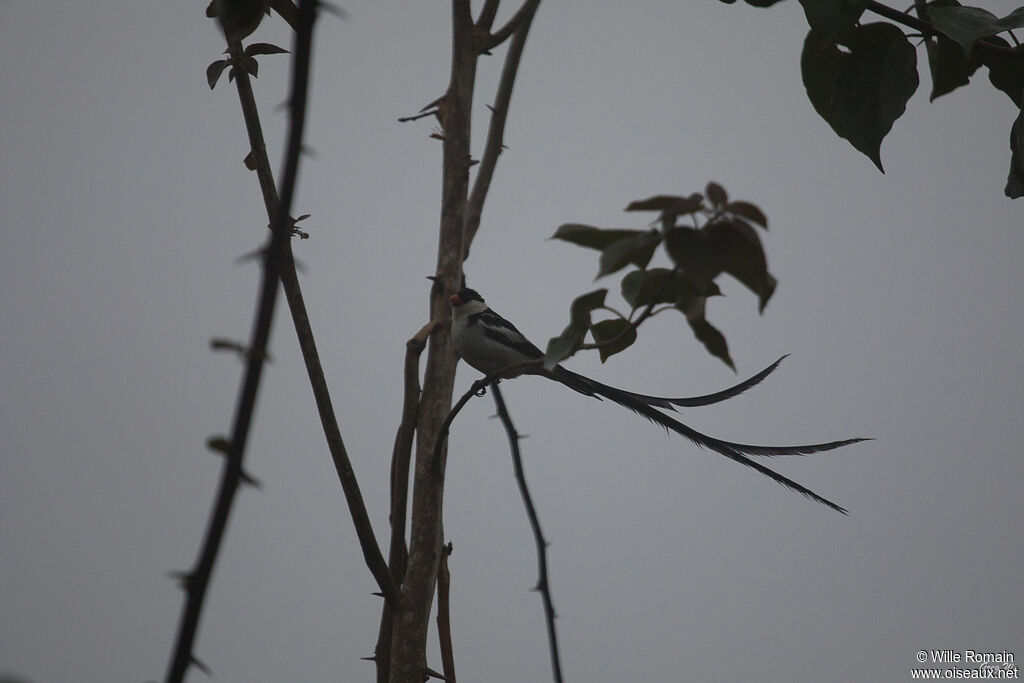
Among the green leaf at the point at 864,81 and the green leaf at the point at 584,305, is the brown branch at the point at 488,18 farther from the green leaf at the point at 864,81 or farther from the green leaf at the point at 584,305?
the green leaf at the point at 584,305

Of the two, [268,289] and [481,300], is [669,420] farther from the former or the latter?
[481,300]

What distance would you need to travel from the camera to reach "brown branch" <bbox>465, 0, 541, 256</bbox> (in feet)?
5.79

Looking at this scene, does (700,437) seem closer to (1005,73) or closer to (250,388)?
(1005,73)

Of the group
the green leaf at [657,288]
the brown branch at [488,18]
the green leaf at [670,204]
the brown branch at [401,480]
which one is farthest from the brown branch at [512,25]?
the green leaf at [670,204]

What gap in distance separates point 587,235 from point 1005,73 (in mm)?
887

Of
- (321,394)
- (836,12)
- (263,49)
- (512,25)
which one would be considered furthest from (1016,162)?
(263,49)

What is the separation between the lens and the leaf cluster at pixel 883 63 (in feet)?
3.50

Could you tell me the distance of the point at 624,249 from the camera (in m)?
0.65

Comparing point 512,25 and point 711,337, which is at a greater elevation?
point 512,25

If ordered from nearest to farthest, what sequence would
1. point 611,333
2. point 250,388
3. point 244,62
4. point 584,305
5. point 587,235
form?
1. point 250,388
2. point 587,235
3. point 584,305
4. point 611,333
5. point 244,62

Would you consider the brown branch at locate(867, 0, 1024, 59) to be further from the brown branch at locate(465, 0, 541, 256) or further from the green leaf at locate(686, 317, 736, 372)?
the brown branch at locate(465, 0, 541, 256)

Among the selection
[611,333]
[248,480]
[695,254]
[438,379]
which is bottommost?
[248,480]

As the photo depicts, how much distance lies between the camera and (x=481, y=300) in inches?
149

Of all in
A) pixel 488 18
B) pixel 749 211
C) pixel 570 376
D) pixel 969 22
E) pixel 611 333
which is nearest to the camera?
pixel 749 211
